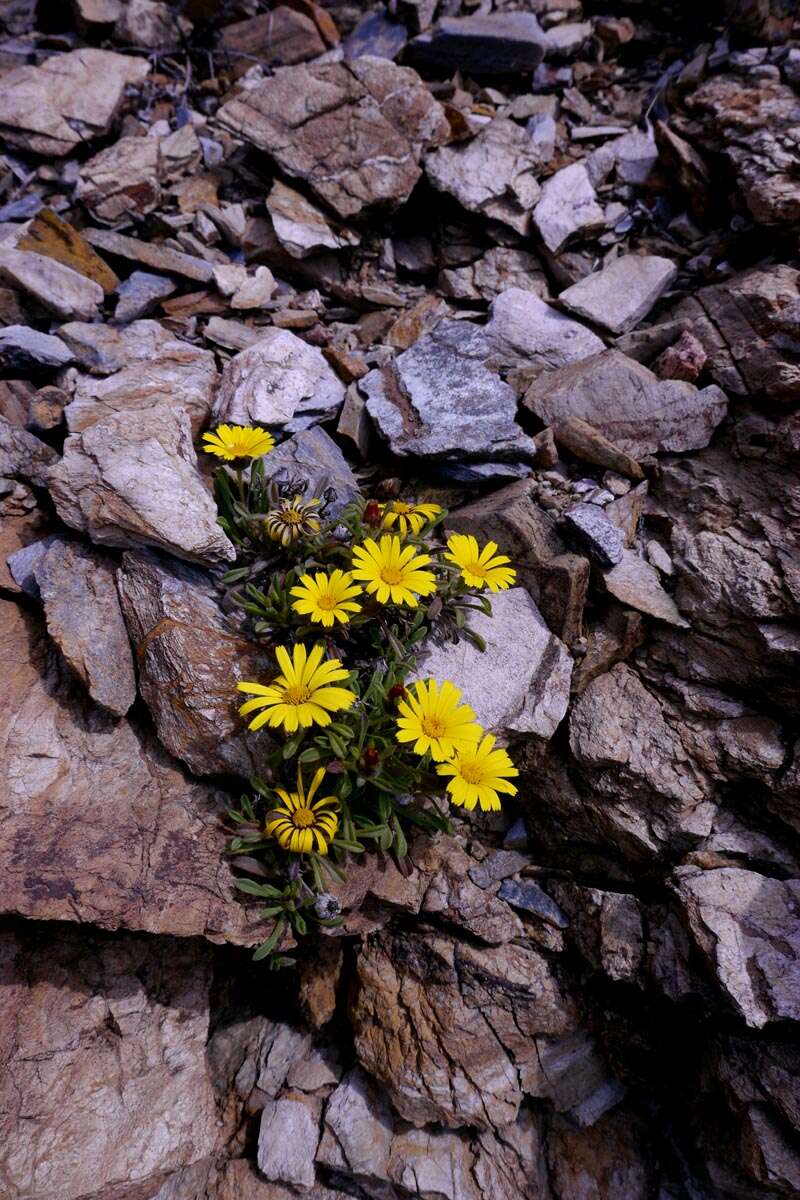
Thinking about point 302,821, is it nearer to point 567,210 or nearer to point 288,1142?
point 288,1142

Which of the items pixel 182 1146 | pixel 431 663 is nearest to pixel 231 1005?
pixel 182 1146

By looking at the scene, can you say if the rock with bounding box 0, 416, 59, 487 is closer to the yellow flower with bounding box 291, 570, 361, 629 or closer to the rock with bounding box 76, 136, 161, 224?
the yellow flower with bounding box 291, 570, 361, 629

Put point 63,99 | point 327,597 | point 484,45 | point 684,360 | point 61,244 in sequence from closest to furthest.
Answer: point 327,597 → point 684,360 → point 61,244 → point 63,99 → point 484,45

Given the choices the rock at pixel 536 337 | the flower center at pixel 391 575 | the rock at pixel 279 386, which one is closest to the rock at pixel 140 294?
the rock at pixel 279 386

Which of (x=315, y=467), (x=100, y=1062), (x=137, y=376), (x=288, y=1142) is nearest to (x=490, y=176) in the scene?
(x=315, y=467)

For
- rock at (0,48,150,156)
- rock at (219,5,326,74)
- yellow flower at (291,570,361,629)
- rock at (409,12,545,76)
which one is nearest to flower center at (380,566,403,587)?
yellow flower at (291,570,361,629)

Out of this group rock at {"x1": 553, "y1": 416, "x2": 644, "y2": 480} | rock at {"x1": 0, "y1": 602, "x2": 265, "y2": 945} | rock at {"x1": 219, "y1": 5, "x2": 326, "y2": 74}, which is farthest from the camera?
rock at {"x1": 219, "y1": 5, "x2": 326, "y2": 74}

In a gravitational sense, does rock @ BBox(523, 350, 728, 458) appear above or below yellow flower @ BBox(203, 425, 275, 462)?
above
